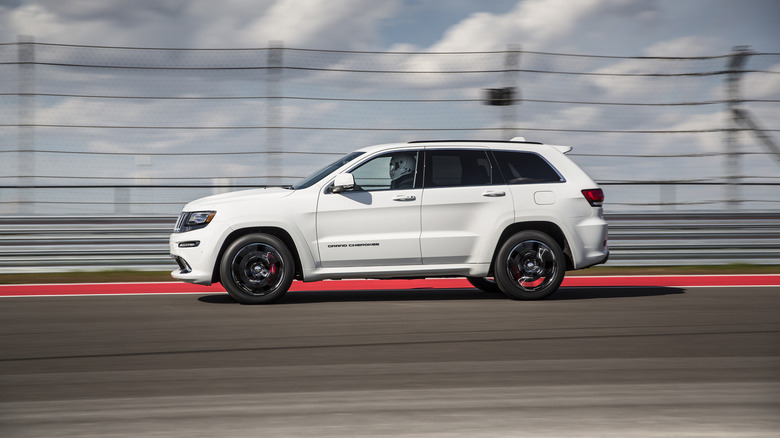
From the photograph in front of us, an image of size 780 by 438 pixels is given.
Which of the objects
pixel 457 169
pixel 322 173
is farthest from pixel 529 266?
pixel 322 173

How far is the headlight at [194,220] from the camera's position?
352 inches

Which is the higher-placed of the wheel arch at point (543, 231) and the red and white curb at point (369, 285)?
the wheel arch at point (543, 231)

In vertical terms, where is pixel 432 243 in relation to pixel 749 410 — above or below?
above

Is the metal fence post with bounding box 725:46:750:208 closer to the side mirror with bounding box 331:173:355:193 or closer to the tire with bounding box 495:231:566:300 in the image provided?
the tire with bounding box 495:231:566:300

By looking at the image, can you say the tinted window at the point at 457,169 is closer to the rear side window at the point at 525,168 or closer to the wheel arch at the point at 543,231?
the rear side window at the point at 525,168

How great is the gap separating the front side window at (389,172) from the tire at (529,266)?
1224 millimetres

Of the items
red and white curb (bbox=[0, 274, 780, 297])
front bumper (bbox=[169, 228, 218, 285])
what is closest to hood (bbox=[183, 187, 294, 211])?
front bumper (bbox=[169, 228, 218, 285])

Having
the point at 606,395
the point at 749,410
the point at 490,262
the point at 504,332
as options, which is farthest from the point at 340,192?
the point at 749,410

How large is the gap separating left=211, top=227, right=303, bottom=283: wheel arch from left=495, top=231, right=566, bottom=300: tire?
2.05m

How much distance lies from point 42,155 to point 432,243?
5929 mm

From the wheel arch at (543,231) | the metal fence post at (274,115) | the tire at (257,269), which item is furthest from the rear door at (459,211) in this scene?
the metal fence post at (274,115)

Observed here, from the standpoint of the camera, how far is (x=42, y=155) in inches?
471

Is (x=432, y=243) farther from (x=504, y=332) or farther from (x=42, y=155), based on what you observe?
(x=42, y=155)

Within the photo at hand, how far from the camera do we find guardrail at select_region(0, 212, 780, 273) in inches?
468
